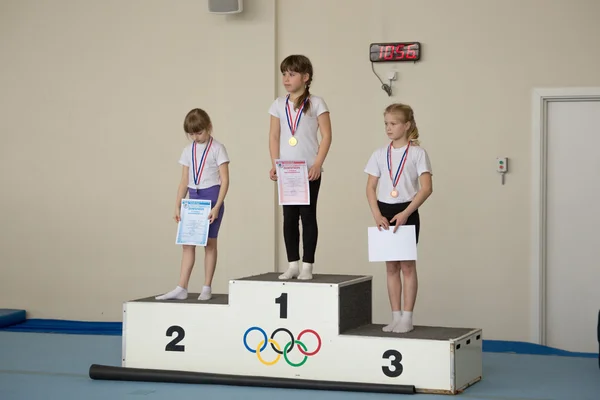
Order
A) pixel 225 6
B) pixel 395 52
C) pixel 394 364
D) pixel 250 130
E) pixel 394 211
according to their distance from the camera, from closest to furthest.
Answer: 1. pixel 394 364
2. pixel 394 211
3. pixel 395 52
4. pixel 225 6
5. pixel 250 130

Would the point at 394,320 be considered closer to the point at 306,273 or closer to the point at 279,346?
the point at 306,273

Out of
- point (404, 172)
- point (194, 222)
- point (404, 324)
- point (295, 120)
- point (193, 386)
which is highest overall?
point (295, 120)

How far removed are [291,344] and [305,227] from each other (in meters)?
0.71

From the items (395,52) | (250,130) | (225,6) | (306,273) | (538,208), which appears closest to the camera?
(306,273)

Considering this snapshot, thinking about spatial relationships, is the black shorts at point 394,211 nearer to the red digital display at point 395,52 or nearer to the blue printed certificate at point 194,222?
the blue printed certificate at point 194,222

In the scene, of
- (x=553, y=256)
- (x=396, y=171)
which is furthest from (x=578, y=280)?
(x=396, y=171)

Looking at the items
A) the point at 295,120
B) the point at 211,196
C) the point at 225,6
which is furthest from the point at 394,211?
the point at 225,6

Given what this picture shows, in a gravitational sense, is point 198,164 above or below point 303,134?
below

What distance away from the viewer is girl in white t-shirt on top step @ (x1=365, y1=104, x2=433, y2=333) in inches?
176

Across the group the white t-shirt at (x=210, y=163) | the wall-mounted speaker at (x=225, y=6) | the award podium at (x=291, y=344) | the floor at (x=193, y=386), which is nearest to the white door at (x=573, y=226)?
the floor at (x=193, y=386)

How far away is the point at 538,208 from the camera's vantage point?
6156 millimetres

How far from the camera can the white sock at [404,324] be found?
4410mm

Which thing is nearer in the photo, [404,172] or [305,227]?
[404,172]

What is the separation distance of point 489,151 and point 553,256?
98 centimetres
